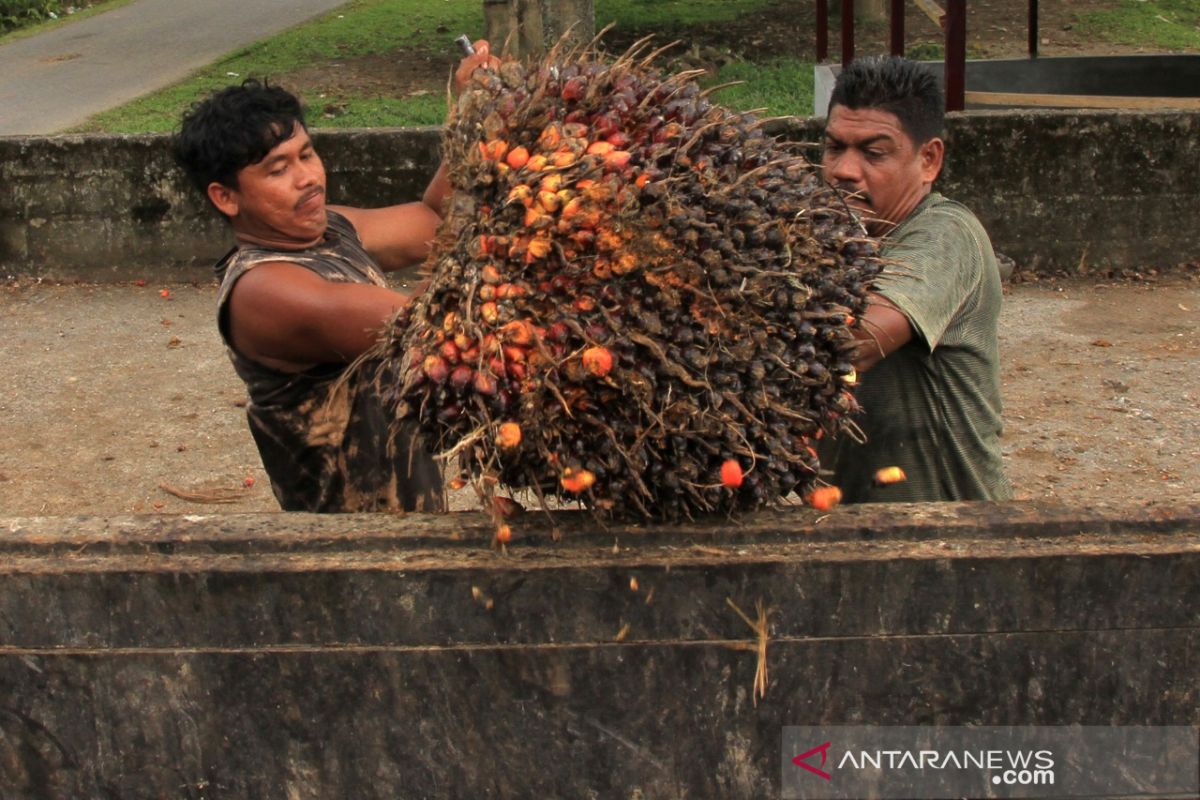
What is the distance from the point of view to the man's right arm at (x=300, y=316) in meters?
2.60

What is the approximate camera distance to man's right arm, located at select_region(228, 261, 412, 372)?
260 centimetres

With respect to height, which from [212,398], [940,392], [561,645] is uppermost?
[940,392]

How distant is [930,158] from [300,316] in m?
1.33

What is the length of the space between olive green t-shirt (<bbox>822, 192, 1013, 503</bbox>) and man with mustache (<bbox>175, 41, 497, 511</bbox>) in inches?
36.6

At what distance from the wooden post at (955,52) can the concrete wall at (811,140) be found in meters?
0.61

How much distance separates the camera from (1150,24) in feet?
44.5

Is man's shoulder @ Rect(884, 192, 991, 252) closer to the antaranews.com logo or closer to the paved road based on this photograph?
the antaranews.com logo

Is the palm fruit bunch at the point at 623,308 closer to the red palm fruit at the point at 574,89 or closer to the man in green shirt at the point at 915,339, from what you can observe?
the red palm fruit at the point at 574,89

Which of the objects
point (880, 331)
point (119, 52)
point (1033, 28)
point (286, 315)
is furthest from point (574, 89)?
point (119, 52)

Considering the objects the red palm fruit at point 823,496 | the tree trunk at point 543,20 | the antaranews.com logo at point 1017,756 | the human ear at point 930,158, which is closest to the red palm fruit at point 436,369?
the red palm fruit at point 823,496

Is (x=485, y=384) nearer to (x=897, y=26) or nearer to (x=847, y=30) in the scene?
(x=897, y=26)

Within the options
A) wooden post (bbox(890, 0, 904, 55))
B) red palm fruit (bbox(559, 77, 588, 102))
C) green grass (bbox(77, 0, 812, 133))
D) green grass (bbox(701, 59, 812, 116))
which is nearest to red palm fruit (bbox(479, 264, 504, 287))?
red palm fruit (bbox(559, 77, 588, 102))

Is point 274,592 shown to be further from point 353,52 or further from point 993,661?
point 353,52

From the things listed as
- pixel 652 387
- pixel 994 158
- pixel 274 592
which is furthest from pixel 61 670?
pixel 994 158
